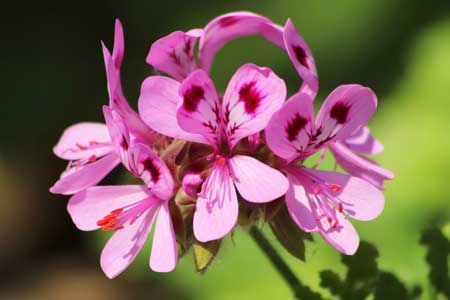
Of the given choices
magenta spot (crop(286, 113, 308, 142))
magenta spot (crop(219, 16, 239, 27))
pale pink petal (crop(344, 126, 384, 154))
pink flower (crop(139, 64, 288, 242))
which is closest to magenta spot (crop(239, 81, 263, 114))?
pink flower (crop(139, 64, 288, 242))

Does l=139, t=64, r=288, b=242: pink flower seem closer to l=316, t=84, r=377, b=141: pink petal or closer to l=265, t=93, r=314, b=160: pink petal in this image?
l=265, t=93, r=314, b=160: pink petal

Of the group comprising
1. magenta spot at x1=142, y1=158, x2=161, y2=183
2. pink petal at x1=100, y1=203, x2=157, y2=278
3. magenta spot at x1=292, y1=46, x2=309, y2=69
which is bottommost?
pink petal at x1=100, y1=203, x2=157, y2=278

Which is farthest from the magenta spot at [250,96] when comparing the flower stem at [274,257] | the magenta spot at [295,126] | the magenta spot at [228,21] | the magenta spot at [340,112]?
the flower stem at [274,257]

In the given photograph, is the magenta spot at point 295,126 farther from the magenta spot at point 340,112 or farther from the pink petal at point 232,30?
the pink petal at point 232,30

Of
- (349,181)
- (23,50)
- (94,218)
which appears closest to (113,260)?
(94,218)

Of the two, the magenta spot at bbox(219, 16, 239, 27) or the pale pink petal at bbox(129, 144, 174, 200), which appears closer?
the pale pink petal at bbox(129, 144, 174, 200)

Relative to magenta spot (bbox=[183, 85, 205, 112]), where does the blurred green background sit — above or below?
below

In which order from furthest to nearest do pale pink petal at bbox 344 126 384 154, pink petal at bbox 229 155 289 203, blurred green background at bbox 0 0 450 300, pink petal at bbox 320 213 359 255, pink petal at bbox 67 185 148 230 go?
blurred green background at bbox 0 0 450 300 < pale pink petal at bbox 344 126 384 154 < pink petal at bbox 67 185 148 230 < pink petal at bbox 320 213 359 255 < pink petal at bbox 229 155 289 203

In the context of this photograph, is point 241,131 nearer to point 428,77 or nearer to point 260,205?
point 260,205
